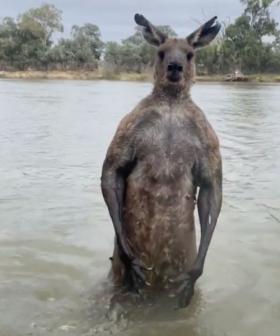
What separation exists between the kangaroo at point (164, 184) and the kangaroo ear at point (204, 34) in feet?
0.47

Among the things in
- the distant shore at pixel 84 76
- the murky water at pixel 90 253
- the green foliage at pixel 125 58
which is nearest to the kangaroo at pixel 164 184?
the murky water at pixel 90 253

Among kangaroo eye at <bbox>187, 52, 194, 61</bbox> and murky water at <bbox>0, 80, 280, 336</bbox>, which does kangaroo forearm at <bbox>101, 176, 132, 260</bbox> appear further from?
kangaroo eye at <bbox>187, 52, 194, 61</bbox>

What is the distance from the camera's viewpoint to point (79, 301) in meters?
4.82

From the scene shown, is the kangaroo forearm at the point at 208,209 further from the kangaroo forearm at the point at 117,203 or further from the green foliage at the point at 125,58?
the green foliage at the point at 125,58

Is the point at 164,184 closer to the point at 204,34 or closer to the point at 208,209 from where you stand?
the point at 208,209

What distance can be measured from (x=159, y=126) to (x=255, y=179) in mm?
4926

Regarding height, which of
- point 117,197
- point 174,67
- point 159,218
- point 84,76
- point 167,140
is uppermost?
point 174,67

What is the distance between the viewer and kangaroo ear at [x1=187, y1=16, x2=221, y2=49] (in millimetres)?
4742

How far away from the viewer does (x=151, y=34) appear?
4.85 meters

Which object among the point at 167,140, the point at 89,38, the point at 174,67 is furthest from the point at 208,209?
the point at 89,38

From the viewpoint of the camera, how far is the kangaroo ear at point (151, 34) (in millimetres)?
4738

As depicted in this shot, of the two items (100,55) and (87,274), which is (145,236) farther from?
(100,55)

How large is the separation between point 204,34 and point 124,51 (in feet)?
265

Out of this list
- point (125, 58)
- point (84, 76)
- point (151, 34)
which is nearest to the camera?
point (151, 34)
